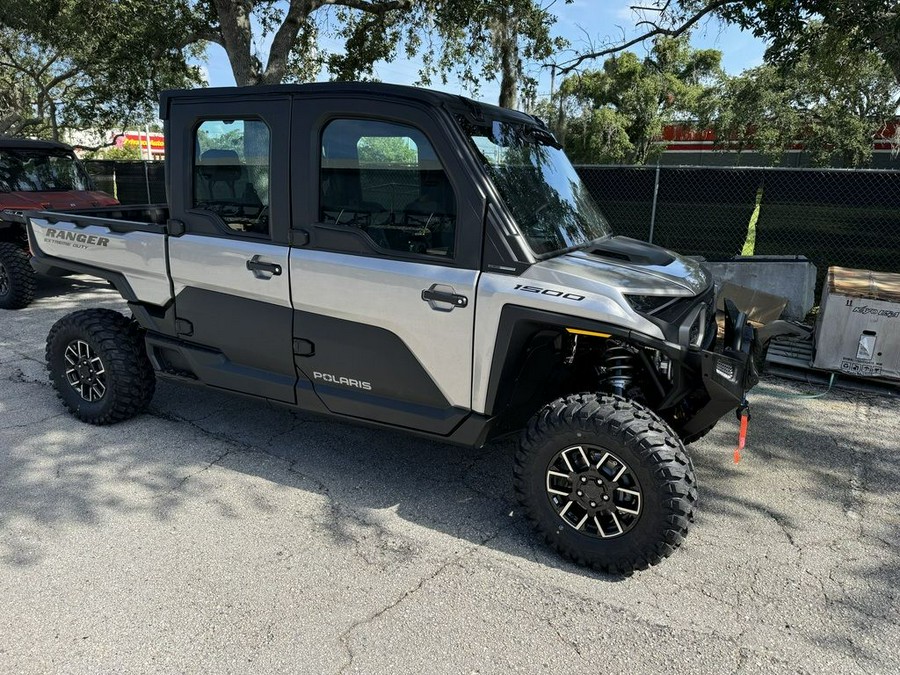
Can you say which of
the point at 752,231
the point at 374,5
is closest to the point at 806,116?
the point at 374,5

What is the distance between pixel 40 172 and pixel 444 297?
792cm

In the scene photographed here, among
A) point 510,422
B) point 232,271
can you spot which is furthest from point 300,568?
point 232,271

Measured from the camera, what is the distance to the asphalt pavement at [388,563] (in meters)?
2.44

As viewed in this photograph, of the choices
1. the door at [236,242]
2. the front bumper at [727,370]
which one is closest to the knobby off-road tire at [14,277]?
the door at [236,242]

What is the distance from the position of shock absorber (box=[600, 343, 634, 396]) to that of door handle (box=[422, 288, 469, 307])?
0.79 meters

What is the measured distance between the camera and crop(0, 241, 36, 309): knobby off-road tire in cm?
738

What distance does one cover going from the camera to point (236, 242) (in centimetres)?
351

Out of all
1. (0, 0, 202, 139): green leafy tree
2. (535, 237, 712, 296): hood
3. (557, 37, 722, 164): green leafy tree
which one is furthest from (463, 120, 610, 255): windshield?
(557, 37, 722, 164): green leafy tree

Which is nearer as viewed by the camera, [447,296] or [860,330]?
[447,296]

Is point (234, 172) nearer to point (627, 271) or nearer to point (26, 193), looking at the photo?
point (627, 271)

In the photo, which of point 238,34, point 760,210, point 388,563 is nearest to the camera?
point 388,563

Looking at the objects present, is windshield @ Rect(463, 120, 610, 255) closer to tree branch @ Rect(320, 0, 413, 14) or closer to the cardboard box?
the cardboard box

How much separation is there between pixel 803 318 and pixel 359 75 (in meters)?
10.5

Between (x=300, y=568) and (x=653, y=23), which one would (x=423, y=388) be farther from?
(x=653, y=23)
